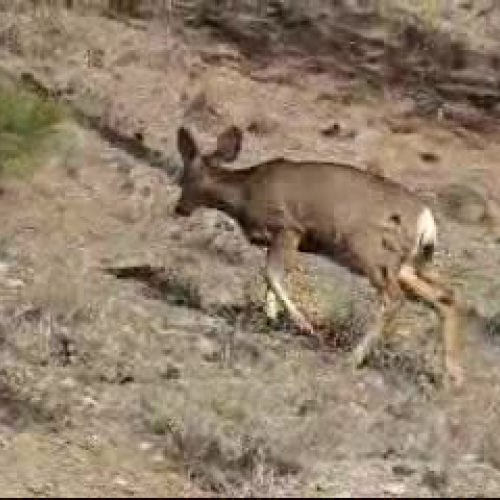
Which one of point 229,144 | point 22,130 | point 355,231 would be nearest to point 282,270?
point 355,231

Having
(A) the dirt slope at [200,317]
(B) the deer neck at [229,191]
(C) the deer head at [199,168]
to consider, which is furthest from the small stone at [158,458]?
(C) the deer head at [199,168]

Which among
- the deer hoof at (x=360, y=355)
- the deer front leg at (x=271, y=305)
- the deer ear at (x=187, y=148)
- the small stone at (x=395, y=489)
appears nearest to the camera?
the small stone at (x=395, y=489)

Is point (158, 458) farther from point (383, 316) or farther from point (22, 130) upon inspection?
point (22, 130)

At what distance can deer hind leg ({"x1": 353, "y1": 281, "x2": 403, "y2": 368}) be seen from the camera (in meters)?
10.5

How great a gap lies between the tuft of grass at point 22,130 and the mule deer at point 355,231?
228cm

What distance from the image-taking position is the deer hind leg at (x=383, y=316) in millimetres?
10531

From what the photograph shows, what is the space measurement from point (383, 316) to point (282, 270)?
82cm

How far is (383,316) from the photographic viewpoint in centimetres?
1066

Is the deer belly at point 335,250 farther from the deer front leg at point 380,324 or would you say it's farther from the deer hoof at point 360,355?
the deer hoof at point 360,355

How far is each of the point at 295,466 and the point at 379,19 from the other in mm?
9809

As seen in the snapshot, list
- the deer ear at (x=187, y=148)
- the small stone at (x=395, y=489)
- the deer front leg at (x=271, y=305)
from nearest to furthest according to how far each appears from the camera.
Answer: the small stone at (x=395, y=489), the deer front leg at (x=271, y=305), the deer ear at (x=187, y=148)

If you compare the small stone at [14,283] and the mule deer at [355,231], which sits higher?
the mule deer at [355,231]

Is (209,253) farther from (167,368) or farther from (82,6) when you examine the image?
(82,6)

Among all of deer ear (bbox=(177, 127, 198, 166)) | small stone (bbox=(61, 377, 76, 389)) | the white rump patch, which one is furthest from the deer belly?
small stone (bbox=(61, 377, 76, 389))
